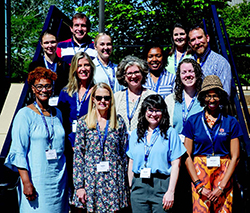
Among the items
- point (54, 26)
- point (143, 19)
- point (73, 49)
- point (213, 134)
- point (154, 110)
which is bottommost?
point (213, 134)

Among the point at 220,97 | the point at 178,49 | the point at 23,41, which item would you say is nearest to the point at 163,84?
the point at 178,49

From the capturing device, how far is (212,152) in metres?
3.61

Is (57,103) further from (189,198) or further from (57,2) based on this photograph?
(57,2)

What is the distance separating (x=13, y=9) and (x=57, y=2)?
386 cm

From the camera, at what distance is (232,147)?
3639 millimetres

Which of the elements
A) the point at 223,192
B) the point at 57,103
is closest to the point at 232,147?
the point at 223,192

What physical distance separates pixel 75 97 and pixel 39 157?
3.48 ft

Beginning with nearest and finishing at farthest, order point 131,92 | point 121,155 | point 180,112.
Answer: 1. point 121,155
2. point 180,112
3. point 131,92

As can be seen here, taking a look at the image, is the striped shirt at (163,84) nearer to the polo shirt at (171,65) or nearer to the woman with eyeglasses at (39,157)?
the polo shirt at (171,65)

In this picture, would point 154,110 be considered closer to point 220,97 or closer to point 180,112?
point 180,112

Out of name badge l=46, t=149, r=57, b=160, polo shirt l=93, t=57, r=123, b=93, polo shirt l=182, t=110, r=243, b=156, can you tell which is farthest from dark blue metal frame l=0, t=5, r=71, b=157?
polo shirt l=182, t=110, r=243, b=156

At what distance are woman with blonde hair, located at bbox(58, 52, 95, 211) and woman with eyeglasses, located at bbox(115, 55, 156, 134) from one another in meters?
0.43

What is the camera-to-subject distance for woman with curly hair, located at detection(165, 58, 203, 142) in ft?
13.5

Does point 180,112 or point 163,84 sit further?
point 163,84
